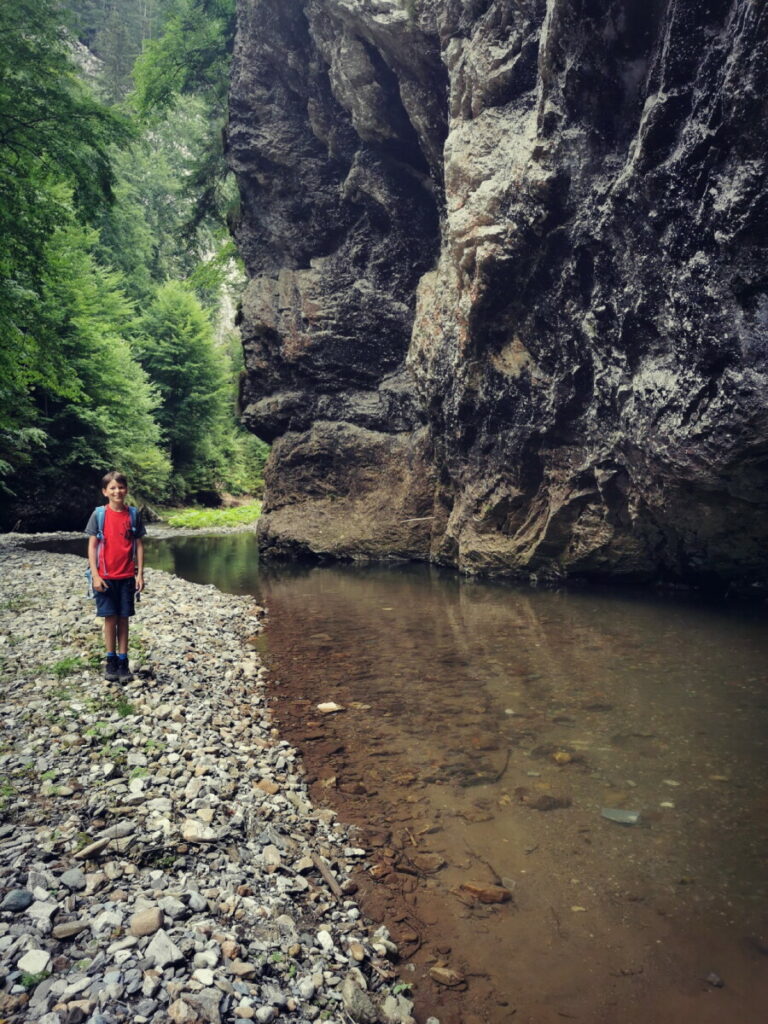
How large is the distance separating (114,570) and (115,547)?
0.79ft

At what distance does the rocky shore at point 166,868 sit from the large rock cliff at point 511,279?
7.93 meters

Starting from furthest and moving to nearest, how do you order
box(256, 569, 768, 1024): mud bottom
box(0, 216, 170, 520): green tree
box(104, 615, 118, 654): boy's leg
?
box(0, 216, 170, 520): green tree < box(104, 615, 118, 654): boy's leg < box(256, 569, 768, 1024): mud bottom

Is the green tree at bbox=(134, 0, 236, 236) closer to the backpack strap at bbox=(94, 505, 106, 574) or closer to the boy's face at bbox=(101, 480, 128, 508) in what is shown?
the boy's face at bbox=(101, 480, 128, 508)

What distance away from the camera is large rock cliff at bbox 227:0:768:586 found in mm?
8289

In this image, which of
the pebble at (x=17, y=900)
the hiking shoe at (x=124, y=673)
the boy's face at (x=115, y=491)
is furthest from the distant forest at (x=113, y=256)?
the pebble at (x=17, y=900)

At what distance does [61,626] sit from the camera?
8.30 m

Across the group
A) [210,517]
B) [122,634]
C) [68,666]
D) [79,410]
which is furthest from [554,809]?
[210,517]

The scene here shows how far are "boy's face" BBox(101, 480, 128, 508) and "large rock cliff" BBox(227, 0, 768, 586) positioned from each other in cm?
809

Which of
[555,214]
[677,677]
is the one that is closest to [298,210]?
[555,214]

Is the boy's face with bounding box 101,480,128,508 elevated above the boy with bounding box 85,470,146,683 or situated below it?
above

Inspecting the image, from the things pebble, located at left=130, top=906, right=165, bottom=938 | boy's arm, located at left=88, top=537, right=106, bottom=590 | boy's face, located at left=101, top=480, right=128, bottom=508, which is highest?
boy's face, located at left=101, top=480, right=128, bottom=508

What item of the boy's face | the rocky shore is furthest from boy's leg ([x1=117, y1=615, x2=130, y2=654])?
the boy's face

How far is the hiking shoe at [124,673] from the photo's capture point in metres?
6.17

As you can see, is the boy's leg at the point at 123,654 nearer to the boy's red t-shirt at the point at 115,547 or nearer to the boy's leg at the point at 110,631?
the boy's leg at the point at 110,631
